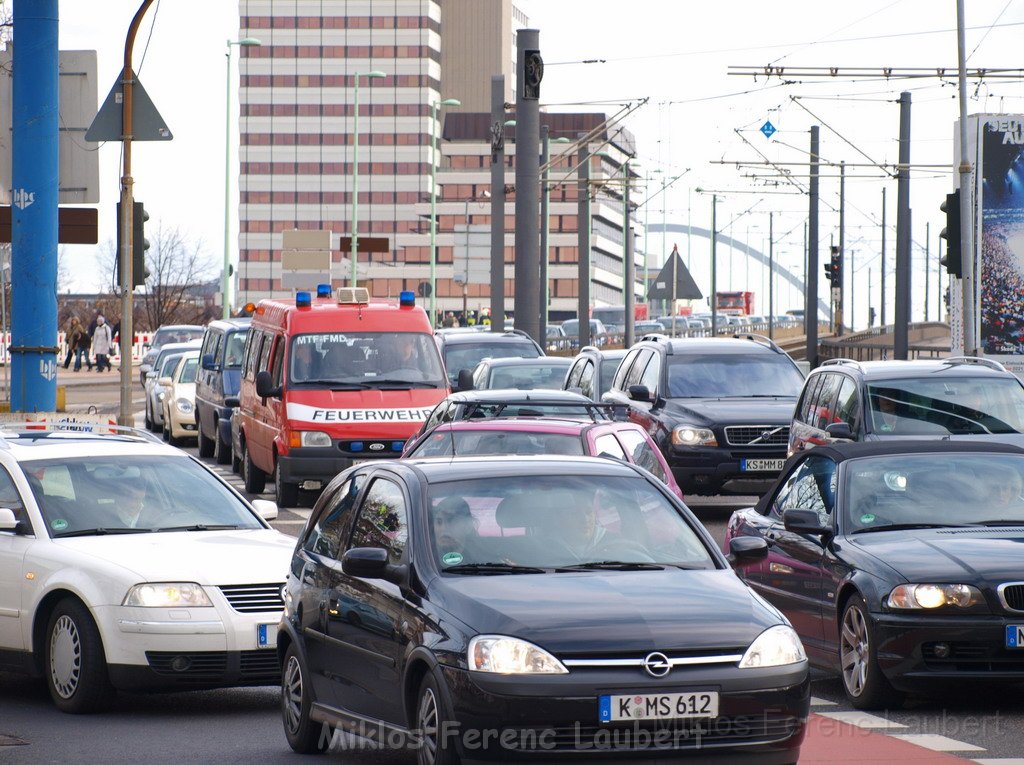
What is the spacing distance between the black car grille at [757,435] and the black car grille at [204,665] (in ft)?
36.7

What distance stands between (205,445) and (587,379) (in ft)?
24.3

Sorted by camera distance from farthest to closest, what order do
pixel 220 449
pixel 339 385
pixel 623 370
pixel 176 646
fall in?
1. pixel 220 449
2. pixel 623 370
3. pixel 339 385
4. pixel 176 646

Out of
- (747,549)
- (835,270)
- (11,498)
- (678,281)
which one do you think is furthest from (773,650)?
(835,270)

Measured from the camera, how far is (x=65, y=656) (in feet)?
31.7

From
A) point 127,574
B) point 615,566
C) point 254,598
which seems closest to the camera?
point 615,566

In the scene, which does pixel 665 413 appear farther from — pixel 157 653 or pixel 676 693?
pixel 676 693

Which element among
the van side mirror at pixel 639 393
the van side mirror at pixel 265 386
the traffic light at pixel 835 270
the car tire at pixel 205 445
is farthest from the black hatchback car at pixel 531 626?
the traffic light at pixel 835 270

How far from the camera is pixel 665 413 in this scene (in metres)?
20.7

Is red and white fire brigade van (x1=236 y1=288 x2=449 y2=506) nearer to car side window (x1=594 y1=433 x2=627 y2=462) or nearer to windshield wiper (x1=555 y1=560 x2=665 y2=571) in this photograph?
car side window (x1=594 y1=433 x2=627 y2=462)

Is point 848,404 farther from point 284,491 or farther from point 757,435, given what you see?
point 284,491

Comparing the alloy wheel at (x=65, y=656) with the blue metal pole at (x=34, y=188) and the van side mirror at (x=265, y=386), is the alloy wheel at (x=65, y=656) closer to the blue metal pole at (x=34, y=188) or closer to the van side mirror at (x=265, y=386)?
the blue metal pole at (x=34, y=188)

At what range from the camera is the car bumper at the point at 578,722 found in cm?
655

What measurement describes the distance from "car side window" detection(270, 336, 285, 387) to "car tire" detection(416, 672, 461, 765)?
48.6ft

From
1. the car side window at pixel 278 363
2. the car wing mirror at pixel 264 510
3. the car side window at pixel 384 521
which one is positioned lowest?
the car wing mirror at pixel 264 510
